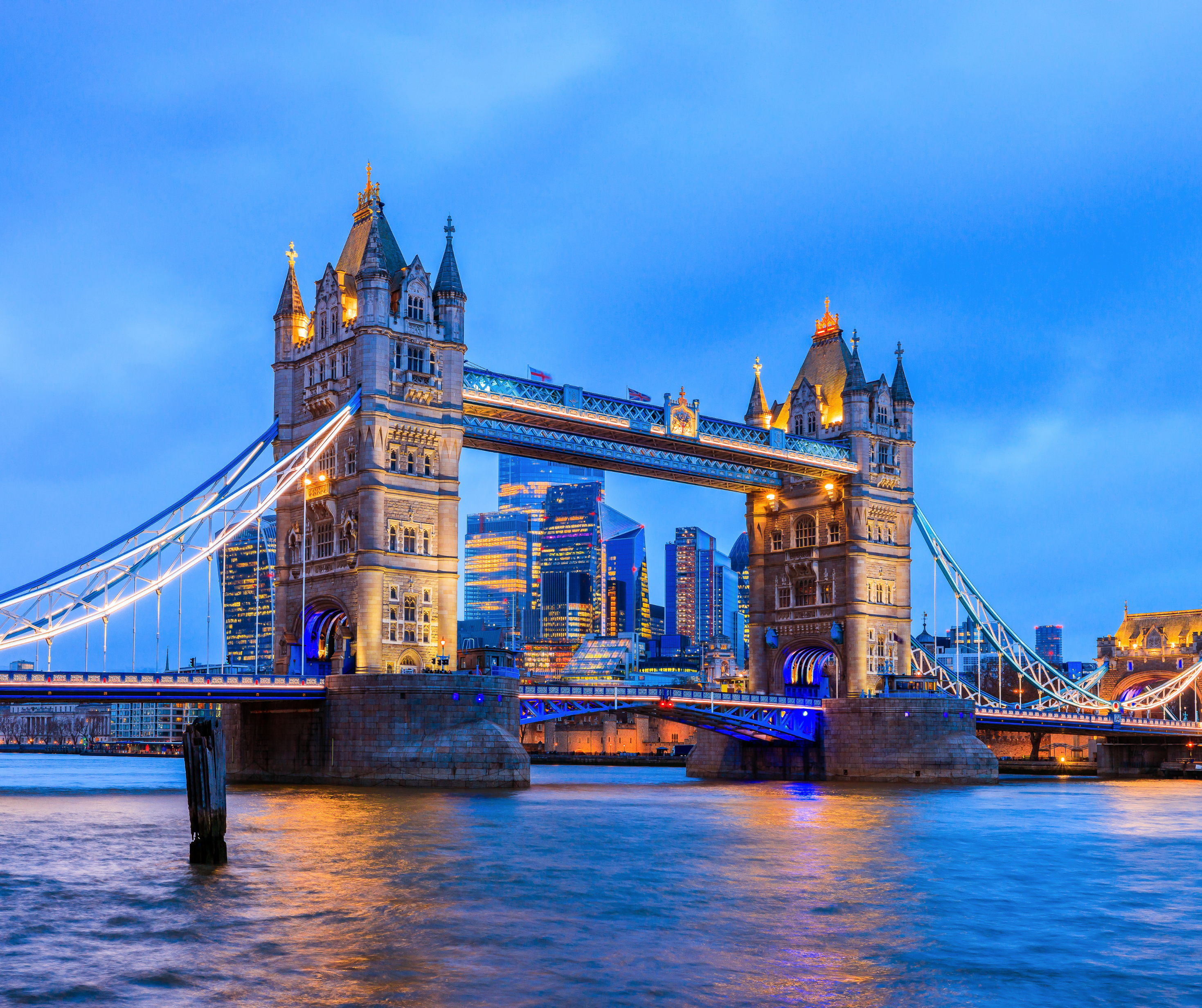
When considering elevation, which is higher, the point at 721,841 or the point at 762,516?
the point at 762,516

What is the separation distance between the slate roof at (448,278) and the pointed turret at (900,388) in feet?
102

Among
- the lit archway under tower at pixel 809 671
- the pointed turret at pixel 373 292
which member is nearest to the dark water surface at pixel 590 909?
the pointed turret at pixel 373 292

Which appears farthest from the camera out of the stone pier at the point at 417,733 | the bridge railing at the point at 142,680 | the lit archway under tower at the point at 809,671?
the lit archway under tower at the point at 809,671

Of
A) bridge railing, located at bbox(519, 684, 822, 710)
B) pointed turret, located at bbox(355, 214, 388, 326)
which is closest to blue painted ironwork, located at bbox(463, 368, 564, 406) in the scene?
pointed turret, located at bbox(355, 214, 388, 326)

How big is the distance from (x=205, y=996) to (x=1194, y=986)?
1483 cm

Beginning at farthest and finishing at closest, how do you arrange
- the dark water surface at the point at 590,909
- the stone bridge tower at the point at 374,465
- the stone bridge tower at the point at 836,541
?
the stone bridge tower at the point at 836,541, the stone bridge tower at the point at 374,465, the dark water surface at the point at 590,909

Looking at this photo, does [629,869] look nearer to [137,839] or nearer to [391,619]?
[137,839]

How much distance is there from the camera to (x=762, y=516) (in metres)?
86.7

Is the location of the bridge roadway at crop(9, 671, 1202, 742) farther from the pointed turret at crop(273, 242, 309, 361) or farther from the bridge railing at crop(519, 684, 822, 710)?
the pointed turret at crop(273, 242, 309, 361)

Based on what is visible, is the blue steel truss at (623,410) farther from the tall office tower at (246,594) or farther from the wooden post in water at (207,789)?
the tall office tower at (246,594)

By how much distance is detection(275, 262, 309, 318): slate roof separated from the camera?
223 ft

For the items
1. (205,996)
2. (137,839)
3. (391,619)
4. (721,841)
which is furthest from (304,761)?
(205,996)

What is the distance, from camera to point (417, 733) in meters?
57.8

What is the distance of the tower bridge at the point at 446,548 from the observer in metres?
58.2
